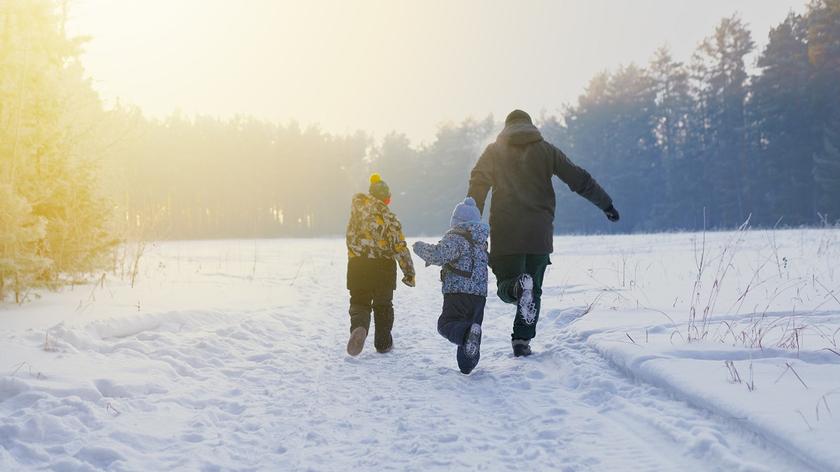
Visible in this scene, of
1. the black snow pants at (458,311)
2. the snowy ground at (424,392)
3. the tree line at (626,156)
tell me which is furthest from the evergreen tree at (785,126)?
the black snow pants at (458,311)

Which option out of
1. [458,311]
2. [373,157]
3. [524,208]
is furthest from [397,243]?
[373,157]

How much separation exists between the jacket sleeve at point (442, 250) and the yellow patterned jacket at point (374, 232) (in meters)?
1.04

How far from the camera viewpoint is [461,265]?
496 centimetres

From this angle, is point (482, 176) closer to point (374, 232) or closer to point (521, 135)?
point (521, 135)

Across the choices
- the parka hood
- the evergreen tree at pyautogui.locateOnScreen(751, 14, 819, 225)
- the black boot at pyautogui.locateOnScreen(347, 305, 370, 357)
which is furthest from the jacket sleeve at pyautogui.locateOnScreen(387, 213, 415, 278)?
the evergreen tree at pyautogui.locateOnScreen(751, 14, 819, 225)

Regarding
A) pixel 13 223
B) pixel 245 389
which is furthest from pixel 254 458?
pixel 13 223

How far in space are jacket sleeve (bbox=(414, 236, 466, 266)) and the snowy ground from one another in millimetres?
1025

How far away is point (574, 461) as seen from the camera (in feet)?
9.11

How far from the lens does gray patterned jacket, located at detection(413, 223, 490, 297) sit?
16.2ft

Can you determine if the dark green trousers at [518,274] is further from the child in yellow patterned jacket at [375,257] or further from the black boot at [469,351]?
the child in yellow patterned jacket at [375,257]

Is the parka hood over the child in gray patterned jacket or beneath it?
over

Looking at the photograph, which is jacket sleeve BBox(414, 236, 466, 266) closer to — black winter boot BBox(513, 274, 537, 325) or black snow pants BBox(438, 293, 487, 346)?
black snow pants BBox(438, 293, 487, 346)

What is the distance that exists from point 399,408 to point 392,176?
217ft

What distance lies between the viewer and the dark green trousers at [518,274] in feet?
17.1
